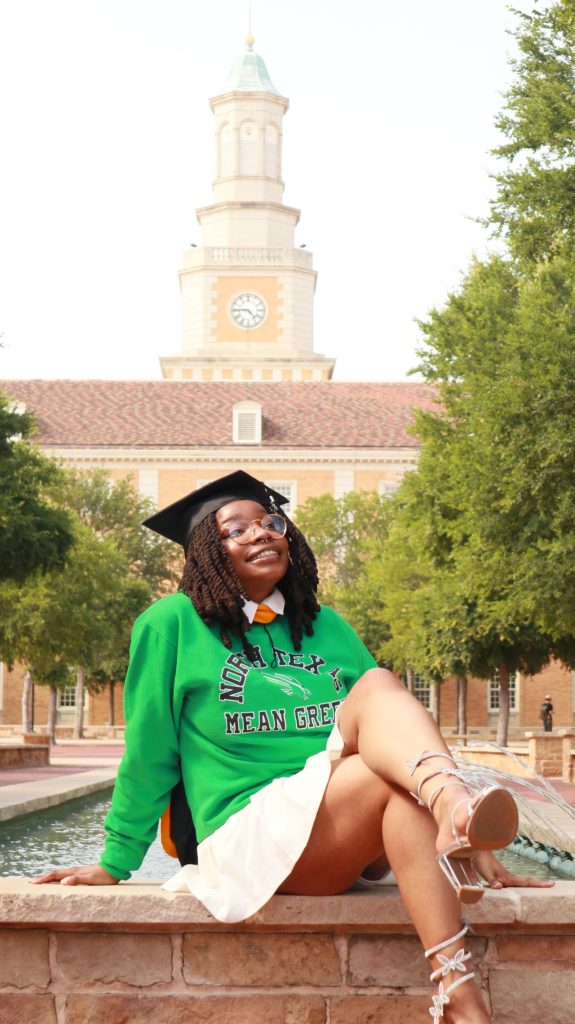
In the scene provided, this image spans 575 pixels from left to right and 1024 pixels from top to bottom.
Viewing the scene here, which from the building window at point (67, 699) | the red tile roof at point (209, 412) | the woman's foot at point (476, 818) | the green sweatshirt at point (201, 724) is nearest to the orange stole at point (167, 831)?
the green sweatshirt at point (201, 724)

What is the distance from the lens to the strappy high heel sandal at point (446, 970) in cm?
346

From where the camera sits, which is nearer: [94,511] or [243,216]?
[94,511]

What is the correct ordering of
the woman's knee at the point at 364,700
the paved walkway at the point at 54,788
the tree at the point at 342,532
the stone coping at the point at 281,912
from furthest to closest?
the tree at the point at 342,532
the paved walkway at the point at 54,788
the stone coping at the point at 281,912
the woman's knee at the point at 364,700

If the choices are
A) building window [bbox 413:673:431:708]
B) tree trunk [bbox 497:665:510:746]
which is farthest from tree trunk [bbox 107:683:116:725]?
tree trunk [bbox 497:665:510:746]

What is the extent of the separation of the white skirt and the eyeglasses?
2.75 ft

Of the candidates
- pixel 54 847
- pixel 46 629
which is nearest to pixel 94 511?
pixel 46 629

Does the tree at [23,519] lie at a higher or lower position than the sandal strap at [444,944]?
higher

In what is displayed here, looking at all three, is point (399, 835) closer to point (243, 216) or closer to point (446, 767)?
point (446, 767)

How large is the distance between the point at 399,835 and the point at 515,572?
1610cm

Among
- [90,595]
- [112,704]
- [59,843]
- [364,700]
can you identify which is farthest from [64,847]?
[112,704]

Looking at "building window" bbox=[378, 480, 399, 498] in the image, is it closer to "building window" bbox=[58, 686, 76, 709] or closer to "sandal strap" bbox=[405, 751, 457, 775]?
"building window" bbox=[58, 686, 76, 709]

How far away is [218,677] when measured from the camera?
4230mm

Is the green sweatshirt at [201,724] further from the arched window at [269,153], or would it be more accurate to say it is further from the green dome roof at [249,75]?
the green dome roof at [249,75]

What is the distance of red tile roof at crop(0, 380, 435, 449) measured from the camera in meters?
59.7
